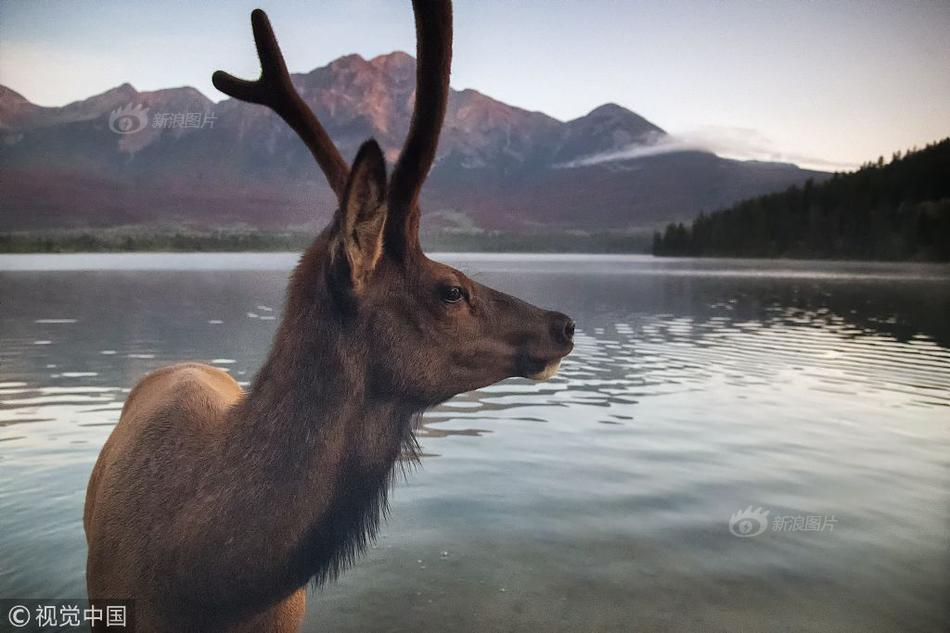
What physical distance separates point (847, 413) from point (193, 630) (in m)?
8.03

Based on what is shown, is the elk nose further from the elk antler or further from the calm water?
the calm water

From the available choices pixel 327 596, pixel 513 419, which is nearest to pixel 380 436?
pixel 327 596

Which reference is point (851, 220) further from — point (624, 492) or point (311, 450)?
point (311, 450)

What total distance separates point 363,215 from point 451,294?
15.4 inches

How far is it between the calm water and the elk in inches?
69.4

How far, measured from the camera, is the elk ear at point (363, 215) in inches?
63.4

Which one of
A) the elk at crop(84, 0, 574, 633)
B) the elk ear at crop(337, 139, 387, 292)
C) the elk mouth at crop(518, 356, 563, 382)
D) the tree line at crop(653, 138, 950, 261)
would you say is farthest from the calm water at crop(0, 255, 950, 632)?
the tree line at crop(653, 138, 950, 261)

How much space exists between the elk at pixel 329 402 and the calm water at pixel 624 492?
176cm

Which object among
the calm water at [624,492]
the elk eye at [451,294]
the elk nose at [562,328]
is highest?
the elk eye at [451,294]

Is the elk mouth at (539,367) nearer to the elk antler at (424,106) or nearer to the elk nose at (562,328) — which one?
the elk nose at (562,328)

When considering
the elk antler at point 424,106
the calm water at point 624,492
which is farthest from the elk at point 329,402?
the calm water at point 624,492

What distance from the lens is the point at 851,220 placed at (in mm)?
25312

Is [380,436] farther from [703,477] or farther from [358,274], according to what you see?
[703,477]

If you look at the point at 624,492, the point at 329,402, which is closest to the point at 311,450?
the point at 329,402
